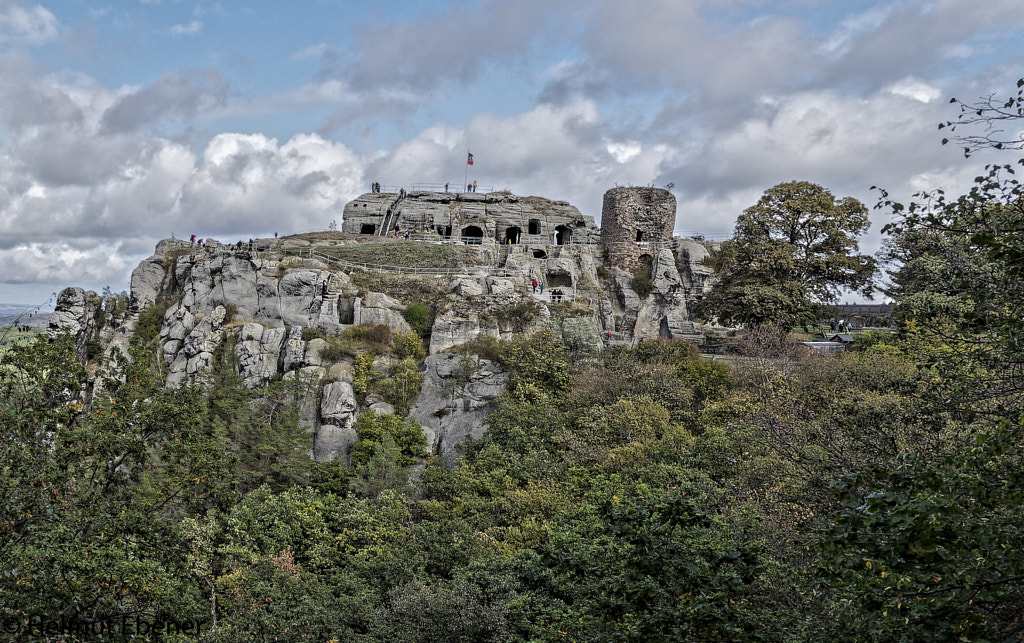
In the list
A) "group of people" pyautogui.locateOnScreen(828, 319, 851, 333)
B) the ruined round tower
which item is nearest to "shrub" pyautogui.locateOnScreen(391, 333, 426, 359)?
the ruined round tower

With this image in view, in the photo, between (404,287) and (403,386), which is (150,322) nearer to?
(404,287)

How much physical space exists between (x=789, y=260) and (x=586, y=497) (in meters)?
18.9

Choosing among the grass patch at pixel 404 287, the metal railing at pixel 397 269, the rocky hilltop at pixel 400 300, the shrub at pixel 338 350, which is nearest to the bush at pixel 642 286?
the rocky hilltop at pixel 400 300

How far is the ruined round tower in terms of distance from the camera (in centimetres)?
5197

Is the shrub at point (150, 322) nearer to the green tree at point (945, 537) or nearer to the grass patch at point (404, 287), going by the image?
the grass patch at point (404, 287)

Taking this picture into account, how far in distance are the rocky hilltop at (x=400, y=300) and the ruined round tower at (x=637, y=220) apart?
0.40 ft

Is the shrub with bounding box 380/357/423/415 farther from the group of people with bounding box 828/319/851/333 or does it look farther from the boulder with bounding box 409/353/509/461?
the group of people with bounding box 828/319/851/333

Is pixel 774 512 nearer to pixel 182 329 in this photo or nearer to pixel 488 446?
pixel 488 446

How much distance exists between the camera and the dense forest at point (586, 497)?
21.9 ft

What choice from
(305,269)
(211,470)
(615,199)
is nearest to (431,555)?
(211,470)

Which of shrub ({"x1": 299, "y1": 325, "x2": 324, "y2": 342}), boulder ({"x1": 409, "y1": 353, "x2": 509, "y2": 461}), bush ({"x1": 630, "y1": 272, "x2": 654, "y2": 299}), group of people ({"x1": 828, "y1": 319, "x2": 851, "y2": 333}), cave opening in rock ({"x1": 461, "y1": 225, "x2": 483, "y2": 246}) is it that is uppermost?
cave opening in rock ({"x1": 461, "y1": 225, "x2": 483, "y2": 246})

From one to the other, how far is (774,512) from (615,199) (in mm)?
40751

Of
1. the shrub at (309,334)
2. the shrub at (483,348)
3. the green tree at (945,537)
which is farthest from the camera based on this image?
the shrub at (309,334)

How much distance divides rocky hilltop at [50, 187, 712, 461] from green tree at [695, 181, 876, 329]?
231 inches
